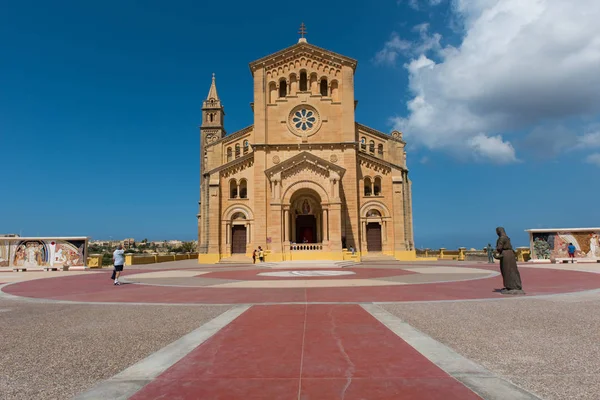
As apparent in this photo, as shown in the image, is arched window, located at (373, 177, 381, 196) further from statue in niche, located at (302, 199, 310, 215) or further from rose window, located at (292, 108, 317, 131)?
rose window, located at (292, 108, 317, 131)

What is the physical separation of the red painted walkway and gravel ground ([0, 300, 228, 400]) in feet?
3.44

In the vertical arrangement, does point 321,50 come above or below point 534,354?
above

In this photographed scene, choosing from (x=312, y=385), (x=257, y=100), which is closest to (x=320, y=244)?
(x=257, y=100)

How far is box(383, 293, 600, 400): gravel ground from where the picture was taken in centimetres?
484

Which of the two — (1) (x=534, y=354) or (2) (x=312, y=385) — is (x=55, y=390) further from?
(1) (x=534, y=354)

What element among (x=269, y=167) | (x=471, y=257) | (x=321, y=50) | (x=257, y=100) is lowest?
(x=471, y=257)

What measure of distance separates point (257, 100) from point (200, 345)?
133ft

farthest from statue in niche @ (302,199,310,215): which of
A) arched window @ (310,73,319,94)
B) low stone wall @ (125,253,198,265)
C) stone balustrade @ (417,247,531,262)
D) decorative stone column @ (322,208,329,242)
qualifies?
low stone wall @ (125,253,198,265)

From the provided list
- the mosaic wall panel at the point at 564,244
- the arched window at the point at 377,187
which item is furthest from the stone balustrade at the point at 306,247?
the mosaic wall panel at the point at 564,244

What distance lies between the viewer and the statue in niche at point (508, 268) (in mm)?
12766

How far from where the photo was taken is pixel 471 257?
44750mm

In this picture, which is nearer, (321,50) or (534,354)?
(534,354)

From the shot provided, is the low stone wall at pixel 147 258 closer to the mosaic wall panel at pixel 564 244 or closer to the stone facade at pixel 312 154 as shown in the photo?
the stone facade at pixel 312 154

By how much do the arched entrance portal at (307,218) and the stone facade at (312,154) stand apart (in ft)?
0.38
